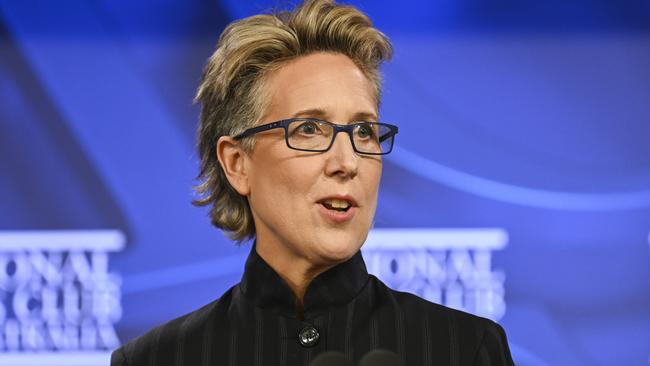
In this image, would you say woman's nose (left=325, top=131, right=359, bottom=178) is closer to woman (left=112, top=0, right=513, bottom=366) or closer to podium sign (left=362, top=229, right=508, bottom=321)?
woman (left=112, top=0, right=513, bottom=366)

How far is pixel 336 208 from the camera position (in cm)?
166

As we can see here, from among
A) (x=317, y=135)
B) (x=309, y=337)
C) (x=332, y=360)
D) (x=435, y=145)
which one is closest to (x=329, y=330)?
(x=309, y=337)

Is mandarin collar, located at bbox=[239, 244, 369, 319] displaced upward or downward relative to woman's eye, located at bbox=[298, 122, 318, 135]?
downward

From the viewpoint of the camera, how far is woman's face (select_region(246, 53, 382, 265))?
1.65m

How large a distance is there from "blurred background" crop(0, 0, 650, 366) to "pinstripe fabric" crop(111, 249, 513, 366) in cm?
104

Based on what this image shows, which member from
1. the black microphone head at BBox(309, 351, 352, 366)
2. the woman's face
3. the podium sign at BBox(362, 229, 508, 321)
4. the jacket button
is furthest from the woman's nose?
the podium sign at BBox(362, 229, 508, 321)

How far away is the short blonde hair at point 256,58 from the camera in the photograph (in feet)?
5.85

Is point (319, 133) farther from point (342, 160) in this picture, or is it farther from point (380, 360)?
point (380, 360)

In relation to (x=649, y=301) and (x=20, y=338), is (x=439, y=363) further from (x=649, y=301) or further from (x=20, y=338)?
(x=20, y=338)

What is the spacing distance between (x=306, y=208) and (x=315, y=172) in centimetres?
6

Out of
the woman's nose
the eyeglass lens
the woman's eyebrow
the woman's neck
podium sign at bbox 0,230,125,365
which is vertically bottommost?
podium sign at bbox 0,230,125,365

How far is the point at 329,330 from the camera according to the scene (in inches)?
67.8

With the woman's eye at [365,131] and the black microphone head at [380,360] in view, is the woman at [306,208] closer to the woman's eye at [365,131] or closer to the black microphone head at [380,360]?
the woman's eye at [365,131]

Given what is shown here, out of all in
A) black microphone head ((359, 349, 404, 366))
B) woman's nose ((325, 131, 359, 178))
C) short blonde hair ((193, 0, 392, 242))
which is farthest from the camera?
short blonde hair ((193, 0, 392, 242))
